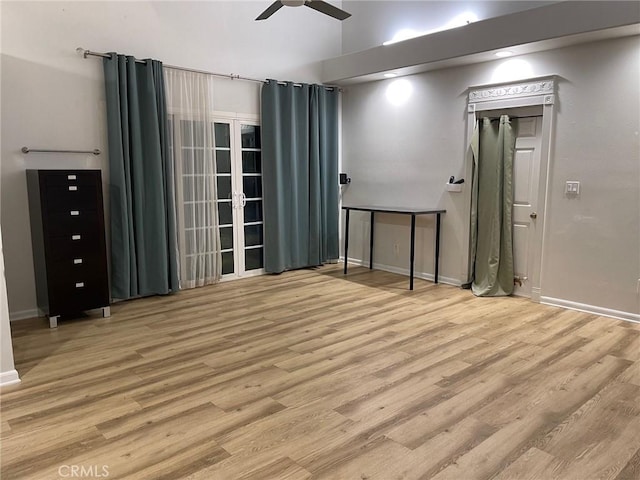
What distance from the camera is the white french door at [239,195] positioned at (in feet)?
18.6

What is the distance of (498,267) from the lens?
5176mm

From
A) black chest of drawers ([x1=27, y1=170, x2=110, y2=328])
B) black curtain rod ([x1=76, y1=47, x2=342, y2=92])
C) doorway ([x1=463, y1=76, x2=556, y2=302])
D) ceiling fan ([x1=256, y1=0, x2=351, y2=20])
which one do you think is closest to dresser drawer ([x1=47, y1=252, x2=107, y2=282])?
black chest of drawers ([x1=27, y1=170, x2=110, y2=328])

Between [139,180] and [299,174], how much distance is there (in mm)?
2152

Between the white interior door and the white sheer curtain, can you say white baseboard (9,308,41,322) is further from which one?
the white interior door

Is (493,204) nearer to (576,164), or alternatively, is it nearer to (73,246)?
(576,164)

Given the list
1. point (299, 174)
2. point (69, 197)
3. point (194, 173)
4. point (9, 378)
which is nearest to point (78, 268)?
point (69, 197)

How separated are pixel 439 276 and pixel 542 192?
1618 mm

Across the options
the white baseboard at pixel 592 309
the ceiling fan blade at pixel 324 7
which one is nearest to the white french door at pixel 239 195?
the ceiling fan blade at pixel 324 7

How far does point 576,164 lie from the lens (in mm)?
4449

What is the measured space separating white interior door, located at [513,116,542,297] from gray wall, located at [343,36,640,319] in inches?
9.9

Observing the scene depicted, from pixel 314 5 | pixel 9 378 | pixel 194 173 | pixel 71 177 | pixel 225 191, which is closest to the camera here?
pixel 9 378

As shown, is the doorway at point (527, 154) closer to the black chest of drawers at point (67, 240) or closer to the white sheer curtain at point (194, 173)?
the white sheer curtain at point (194, 173)

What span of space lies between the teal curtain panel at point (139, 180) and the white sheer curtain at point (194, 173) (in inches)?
6.8

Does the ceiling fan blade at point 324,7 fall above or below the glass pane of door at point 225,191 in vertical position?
above
